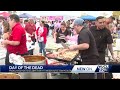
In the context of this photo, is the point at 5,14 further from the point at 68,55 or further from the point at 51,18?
the point at 68,55

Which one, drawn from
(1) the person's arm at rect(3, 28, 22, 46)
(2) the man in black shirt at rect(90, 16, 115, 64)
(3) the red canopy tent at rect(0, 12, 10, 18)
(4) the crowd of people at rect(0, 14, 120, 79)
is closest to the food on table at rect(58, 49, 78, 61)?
(4) the crowd of people at rect(0, 14, 120, 79)

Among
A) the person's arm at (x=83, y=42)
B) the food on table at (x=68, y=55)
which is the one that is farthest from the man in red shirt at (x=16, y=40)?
the person's arm at (x=83, y=42)

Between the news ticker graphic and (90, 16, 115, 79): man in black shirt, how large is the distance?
12 cm

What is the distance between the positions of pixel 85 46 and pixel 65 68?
17.6 inches

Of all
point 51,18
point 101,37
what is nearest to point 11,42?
point 51,18

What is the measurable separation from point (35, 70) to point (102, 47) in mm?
1071

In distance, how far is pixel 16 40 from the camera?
14.2 feet

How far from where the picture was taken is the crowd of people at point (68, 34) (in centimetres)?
426

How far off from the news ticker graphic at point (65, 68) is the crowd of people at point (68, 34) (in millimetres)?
77

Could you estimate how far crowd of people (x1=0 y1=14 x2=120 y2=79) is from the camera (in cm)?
426

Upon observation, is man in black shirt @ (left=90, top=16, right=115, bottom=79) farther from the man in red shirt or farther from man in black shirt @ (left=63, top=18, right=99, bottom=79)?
the man in red shirt

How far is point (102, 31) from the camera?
14.2 feet
